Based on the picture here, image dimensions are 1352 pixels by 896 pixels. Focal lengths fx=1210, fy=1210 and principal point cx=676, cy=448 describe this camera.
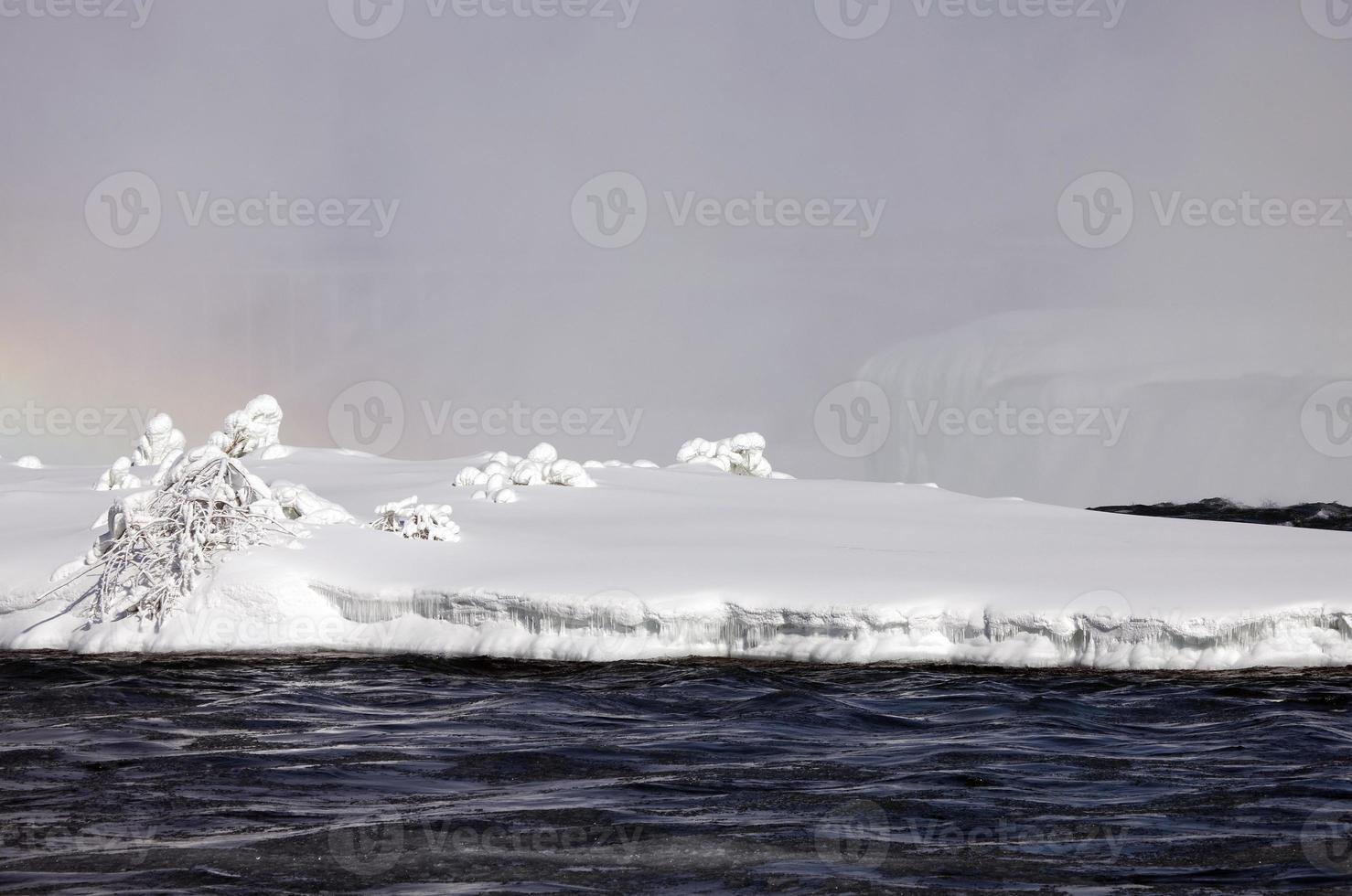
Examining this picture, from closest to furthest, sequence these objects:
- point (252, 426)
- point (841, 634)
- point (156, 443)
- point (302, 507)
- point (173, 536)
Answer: point (841, 634) < point (173, 536) < point (302, 507) < point (252, 426) < point (156, 443)

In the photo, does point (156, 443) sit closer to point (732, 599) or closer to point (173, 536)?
point (173, 536)

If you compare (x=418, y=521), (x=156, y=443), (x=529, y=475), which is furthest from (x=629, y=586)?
(x=156, y=443)

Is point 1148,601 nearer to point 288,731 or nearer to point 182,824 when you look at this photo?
point 288,731

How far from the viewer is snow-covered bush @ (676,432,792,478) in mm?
19438

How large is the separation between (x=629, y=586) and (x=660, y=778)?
366 centimetres

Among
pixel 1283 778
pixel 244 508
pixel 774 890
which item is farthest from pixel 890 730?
pixel 244 508

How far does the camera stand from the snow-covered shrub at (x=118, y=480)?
15.0 m

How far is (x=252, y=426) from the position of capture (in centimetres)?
1639

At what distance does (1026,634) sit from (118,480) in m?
11.3

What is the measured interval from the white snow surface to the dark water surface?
313 mm

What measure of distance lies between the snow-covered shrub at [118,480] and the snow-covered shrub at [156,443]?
1.85 m

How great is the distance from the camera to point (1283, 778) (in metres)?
6.70

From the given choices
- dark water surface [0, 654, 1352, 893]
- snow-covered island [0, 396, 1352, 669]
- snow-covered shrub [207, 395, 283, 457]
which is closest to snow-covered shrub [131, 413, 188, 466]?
snow-covered shrub [207, 395, 283, 457]

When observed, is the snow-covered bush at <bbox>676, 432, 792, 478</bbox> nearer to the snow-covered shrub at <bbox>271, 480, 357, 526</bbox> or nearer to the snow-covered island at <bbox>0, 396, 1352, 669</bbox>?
the snow-covered island at <bbox>0, 396, 1352, 669</bbox>
